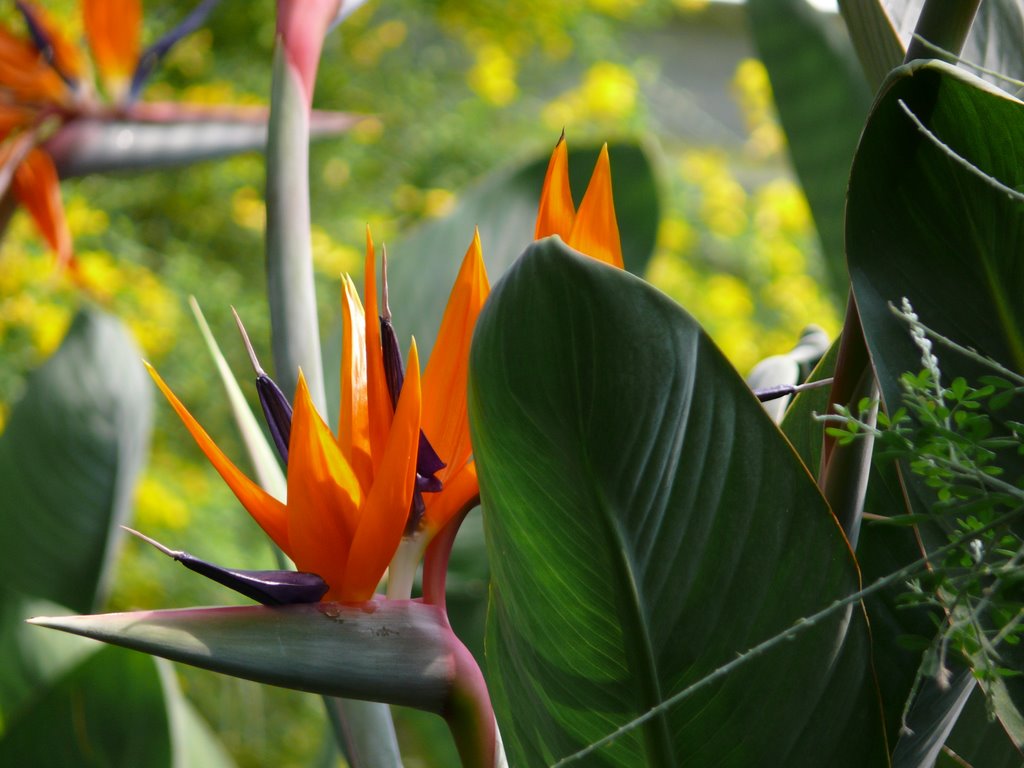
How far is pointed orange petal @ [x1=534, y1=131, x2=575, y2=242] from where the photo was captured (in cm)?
29

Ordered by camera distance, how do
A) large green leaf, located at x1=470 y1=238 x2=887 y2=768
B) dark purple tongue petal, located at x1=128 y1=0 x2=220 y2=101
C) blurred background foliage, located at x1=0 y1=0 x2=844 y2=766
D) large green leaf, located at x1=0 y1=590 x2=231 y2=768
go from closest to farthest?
large green leaf, located at x1=470 y1=238 x2=887 y2=768 < large green leaf, located at x1=0 y1=590 x2=231 y2=768 < dark purple tongue petal, located at x1=128 y1=0 x2=220 y2=101 < blurred background foliage, located at x1=0 y1=0 x2=844 y2=766

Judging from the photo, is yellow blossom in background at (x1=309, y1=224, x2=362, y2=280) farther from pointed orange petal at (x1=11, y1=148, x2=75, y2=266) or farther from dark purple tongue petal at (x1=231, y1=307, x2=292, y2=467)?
dark purple tongue petal at (x1=231, y1=307, x2=292, y2=467)

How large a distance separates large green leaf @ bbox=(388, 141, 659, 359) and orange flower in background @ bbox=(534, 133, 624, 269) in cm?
34

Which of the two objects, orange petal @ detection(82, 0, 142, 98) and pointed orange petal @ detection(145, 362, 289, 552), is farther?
orange petal @ detection(82, 0, 142, 98)

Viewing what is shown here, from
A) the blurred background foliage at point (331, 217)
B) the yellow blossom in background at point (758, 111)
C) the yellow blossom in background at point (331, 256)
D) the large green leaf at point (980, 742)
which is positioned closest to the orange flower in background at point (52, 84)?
the large green leaf at point (980, 742)

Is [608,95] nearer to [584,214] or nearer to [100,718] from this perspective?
[100,718]

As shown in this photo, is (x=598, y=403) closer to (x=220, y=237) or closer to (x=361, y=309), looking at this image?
(x=361, y=309)

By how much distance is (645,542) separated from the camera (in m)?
0.26

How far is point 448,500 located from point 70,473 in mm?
508

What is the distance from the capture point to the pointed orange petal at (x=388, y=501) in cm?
27

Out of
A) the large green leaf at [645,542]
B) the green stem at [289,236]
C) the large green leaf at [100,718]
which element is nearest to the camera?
the large green leaf at [645,542]

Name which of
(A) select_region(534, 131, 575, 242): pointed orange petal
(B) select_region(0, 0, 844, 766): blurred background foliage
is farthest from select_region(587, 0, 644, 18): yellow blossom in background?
(A) select_region(534, 131, 575, 242): pointed orange petal

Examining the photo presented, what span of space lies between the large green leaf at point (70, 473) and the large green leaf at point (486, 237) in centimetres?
21

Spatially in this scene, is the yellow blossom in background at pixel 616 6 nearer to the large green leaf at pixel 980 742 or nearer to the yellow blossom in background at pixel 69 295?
the yellow blossom in background at pixel 69 295
